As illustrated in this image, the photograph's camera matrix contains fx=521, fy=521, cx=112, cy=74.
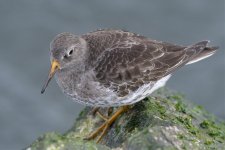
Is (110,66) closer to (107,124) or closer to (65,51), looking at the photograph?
(65,51)

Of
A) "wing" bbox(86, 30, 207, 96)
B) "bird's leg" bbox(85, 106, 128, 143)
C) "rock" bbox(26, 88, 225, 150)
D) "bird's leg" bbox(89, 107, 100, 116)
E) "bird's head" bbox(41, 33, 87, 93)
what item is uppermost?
"bird's head" bbox(41, 33, 87, 93)

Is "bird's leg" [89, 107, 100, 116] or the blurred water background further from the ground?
the blurred water background

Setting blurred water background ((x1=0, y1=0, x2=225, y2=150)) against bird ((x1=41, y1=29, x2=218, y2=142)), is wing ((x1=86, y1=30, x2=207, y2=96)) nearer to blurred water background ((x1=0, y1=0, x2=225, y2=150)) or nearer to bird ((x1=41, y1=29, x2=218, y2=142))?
bird ((x1=41, y1=29, x2=218, y2=142))

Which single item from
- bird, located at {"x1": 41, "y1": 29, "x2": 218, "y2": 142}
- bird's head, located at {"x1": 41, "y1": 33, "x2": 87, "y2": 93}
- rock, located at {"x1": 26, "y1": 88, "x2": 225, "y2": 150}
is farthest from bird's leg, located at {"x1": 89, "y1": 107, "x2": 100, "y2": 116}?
bird's head, located at {"x1": 41, "y1": 33, "x2": 87, "y2": 93}

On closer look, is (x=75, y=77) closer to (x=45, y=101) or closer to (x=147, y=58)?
(x=147, y=58)

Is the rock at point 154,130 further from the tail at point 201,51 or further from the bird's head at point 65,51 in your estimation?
the bird's head at point 65,51

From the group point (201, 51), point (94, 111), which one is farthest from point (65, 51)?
point (201, 51)

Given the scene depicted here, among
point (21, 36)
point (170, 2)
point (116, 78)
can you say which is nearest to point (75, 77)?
point (116, 78)
